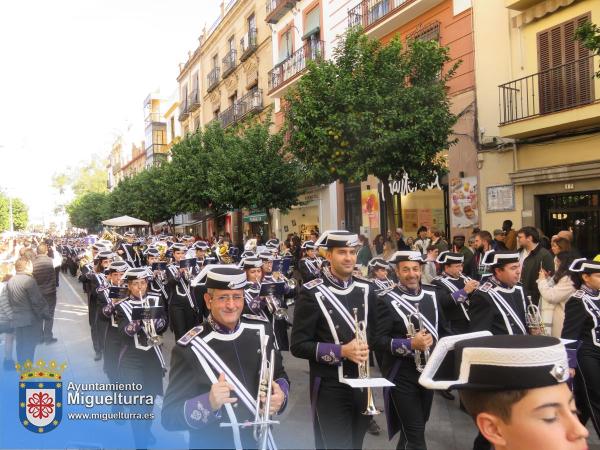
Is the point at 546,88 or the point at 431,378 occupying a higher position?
the point at 546,88

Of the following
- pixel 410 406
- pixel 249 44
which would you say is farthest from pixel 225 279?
pixel 249 44

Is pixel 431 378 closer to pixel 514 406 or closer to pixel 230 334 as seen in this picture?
pixel 514 406

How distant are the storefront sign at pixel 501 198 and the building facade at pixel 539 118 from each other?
0.03 m

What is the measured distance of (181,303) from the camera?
8.63m

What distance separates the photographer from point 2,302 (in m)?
8.84

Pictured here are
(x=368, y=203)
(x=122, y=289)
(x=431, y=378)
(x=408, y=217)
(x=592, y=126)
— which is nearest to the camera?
(x=431, y=378)

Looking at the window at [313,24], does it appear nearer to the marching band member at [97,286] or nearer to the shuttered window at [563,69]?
the shuttered window at [563,69]

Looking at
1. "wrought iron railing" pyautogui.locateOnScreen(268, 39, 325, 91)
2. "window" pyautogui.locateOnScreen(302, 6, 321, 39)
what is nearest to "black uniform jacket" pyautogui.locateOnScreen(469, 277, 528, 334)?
"wrought iron railing" pyautogui.locateOnScreen(268, 39, 325, 91)

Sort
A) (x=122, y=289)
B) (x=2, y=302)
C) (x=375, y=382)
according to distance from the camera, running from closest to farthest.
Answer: (x=375, y=382), (x=122, y=289), (x=2, y=302)

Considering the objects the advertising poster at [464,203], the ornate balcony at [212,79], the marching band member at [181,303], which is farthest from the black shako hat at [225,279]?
the ornate balcony at [212,79]

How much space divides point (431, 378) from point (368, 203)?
18.2m

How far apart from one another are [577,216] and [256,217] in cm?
1924

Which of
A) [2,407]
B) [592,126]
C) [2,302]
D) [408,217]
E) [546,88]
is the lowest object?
[2,407]

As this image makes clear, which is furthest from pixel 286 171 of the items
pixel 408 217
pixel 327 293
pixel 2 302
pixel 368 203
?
pixel 327 293
